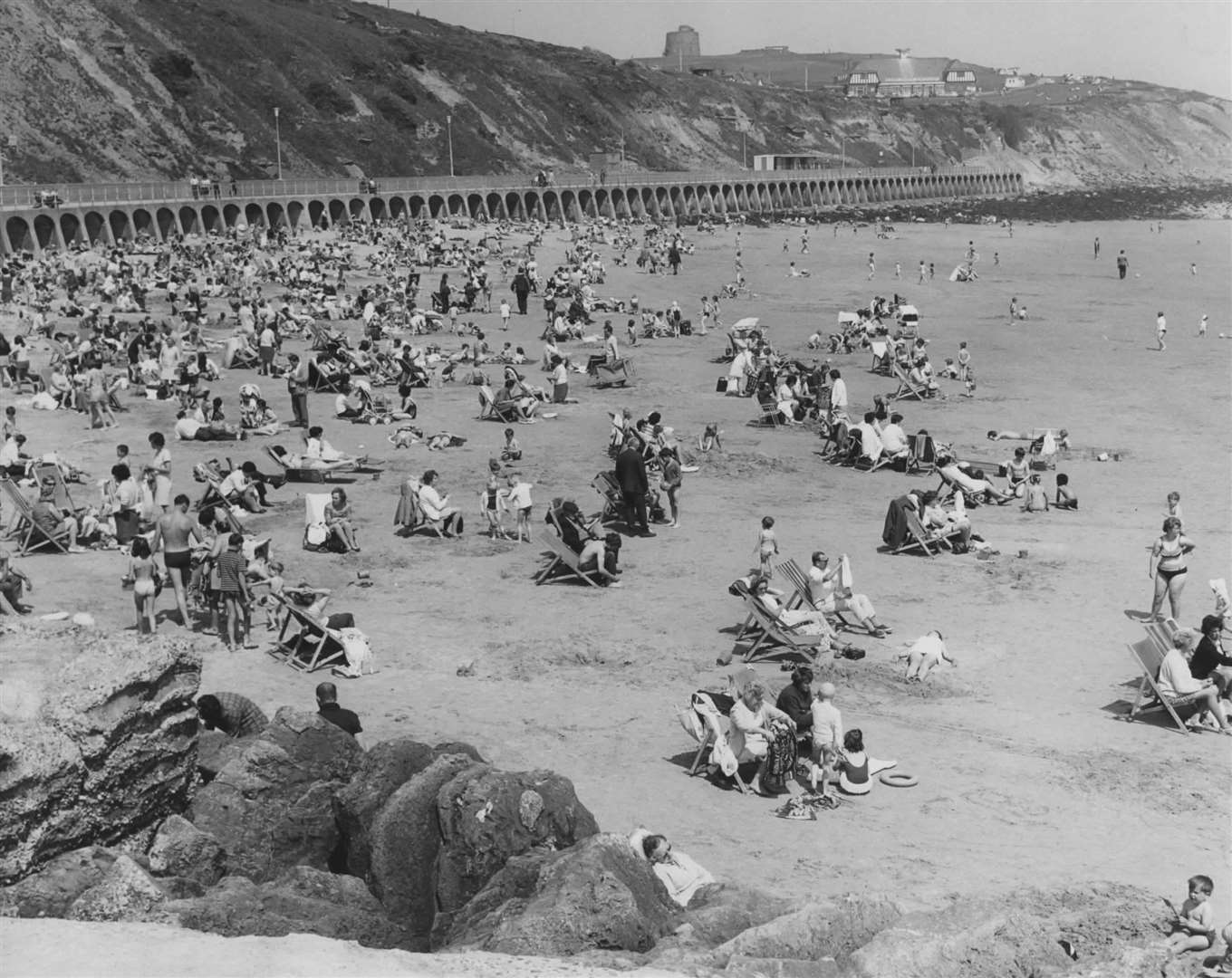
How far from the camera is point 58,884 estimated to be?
718cm

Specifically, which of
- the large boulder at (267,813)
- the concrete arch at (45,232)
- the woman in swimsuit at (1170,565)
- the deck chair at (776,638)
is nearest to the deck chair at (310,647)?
the large boulder at (267,813)

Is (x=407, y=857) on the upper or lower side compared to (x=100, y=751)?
lower

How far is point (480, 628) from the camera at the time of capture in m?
13.6

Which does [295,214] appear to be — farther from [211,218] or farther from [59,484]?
[59,484]

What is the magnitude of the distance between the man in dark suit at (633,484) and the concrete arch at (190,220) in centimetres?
5141

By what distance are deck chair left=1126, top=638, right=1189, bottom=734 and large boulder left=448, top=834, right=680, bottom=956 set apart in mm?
5207

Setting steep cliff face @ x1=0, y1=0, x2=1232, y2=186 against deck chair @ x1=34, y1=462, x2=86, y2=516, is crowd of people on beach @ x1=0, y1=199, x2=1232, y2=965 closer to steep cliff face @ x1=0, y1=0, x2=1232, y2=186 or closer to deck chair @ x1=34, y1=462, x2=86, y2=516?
deck chair @ x1=34, y1=462, x2=86, y2=516

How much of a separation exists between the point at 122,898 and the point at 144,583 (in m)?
6.39

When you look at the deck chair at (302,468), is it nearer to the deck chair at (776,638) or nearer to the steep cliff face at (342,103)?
the deck chair at (776,638)

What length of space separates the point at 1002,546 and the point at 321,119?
302 ft

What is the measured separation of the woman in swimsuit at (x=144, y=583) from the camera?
12812 mm

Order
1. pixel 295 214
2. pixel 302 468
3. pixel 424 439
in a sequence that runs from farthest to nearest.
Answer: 1. pixel 295 214
2. pixel 424 439
3. pixel 302 468

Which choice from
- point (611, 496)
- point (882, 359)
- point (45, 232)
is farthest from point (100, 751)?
point (45, 232)

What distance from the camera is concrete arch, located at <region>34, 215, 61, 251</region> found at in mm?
54750
